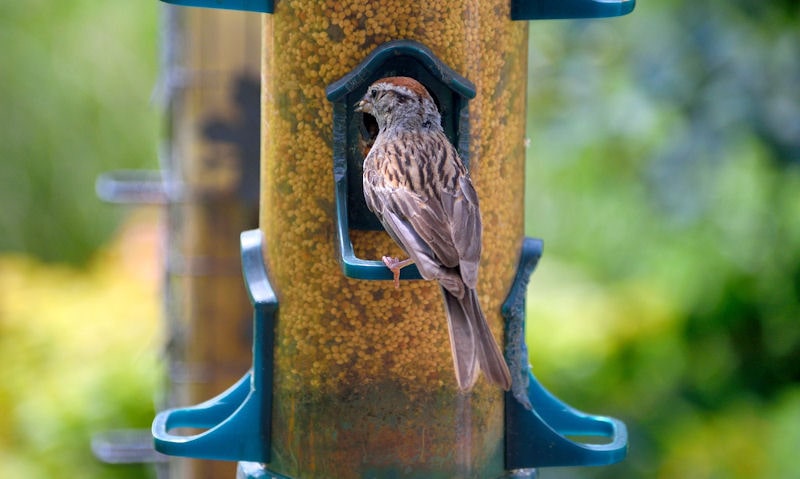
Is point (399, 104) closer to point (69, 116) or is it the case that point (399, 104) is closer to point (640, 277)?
point (640, 277)

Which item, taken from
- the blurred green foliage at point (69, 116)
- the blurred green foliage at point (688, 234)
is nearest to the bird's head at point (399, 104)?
the blurred green foliage at point (688, 234)

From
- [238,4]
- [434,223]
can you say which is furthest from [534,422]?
[238,4]

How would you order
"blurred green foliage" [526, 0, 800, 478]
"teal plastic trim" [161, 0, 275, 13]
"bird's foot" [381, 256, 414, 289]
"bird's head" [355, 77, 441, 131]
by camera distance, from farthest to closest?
"blurred green foliage" [526, 0, 800, 478]
"teal plastic trim" [161, 0, 275, 13]
"bird's head" [355, 77, 441, 131]
"bird's foot" [381, 256, 414, 289]

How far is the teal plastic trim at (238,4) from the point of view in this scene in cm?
303

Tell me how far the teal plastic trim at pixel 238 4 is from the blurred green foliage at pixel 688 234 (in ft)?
7.85

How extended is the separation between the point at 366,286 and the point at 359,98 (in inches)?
18.1

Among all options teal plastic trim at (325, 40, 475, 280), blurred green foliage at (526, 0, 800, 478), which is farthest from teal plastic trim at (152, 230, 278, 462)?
blurred green foliage at (526, 0, 800, 478)

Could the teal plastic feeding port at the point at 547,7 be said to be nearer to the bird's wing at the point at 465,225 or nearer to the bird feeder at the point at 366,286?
the bird feeder at the point at 366,286

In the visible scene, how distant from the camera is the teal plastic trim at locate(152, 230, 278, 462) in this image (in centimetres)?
304

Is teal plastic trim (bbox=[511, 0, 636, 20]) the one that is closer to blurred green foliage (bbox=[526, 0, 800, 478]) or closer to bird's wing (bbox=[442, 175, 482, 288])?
bird's wing (bbox=[442, 175, 482, 288])

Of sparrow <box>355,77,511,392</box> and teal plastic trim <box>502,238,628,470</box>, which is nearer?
sparrow <box>355,77,511,392</box>

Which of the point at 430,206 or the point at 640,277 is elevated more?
the point at 430,206

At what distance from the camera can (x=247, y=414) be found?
314cm

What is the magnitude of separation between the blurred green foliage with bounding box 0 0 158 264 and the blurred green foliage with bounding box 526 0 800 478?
416 centimetres
